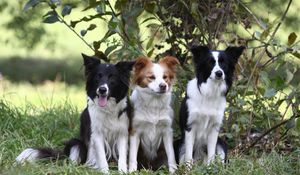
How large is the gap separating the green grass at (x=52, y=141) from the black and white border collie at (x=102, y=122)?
15 centimetres

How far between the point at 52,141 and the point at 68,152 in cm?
69

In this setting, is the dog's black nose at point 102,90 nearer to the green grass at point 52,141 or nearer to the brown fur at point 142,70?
the brown fur at point 142,70

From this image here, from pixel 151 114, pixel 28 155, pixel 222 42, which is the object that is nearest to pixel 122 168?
pixel 151 114

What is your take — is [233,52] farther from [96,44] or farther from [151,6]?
[96,44]

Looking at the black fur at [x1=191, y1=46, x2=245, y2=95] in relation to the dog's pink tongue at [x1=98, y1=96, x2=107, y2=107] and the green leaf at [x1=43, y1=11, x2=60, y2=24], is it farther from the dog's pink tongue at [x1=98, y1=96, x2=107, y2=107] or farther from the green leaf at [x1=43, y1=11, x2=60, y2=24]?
the green leaf at [x1=43, y1=11, x2=60, y2=24]

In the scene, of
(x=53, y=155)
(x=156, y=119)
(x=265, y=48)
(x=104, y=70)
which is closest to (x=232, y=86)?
(x=265, y=48)

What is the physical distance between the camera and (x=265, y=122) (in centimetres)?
734

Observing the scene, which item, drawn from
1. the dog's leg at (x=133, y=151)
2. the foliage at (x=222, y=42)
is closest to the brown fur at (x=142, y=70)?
the foliage at (x=222, y=42)

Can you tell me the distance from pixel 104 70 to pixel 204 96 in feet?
3.16

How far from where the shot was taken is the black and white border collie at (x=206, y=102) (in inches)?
249

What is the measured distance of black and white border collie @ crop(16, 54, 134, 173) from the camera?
643 centimetres

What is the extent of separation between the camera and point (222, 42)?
7332 millimetres

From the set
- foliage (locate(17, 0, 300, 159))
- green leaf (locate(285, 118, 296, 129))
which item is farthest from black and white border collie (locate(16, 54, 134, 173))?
green leaf (locate(285, 118, 296, 129))

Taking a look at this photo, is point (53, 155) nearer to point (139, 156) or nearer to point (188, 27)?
point (139, 156)
